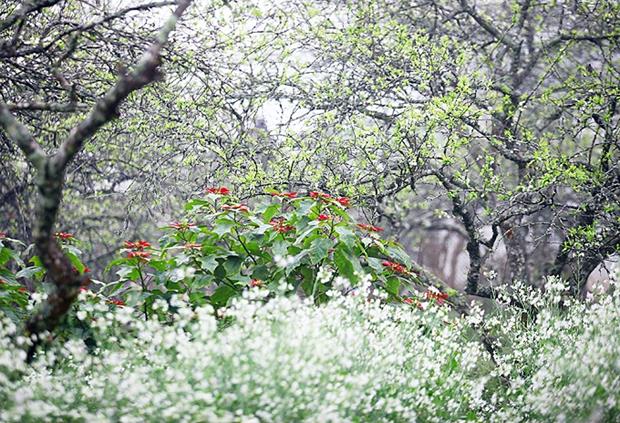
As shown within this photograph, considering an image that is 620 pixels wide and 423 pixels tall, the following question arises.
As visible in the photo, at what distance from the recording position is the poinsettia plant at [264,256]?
478 cm

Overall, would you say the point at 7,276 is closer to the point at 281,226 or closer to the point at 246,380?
the point at 281,226

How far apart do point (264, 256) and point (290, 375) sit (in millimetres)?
1792

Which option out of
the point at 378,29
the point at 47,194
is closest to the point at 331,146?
the point at 378,29

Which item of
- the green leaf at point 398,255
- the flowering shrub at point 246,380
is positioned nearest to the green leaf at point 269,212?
the green leaf at point 398,255

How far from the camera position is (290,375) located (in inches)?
132

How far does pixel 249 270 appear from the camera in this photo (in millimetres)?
5129

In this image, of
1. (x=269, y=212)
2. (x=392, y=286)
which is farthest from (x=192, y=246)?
(x=392, y=286)

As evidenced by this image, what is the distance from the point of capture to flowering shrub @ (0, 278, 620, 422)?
3.17m

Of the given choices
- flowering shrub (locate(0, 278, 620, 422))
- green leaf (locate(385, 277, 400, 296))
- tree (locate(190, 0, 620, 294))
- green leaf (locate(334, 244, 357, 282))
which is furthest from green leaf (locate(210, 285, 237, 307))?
tree (locate(190, 0, 620, 294))

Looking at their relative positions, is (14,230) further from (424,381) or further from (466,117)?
(424,381)

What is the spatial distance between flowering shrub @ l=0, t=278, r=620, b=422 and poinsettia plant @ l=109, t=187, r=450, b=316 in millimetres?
400

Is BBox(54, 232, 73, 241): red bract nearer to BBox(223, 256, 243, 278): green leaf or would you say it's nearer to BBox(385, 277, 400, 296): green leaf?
BBox(223, 256, 243, 278): green leaf

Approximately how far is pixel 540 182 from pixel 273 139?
8.29 ft

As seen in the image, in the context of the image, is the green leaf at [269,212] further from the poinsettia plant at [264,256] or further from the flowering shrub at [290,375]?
the flowering shrub at [290,375]
